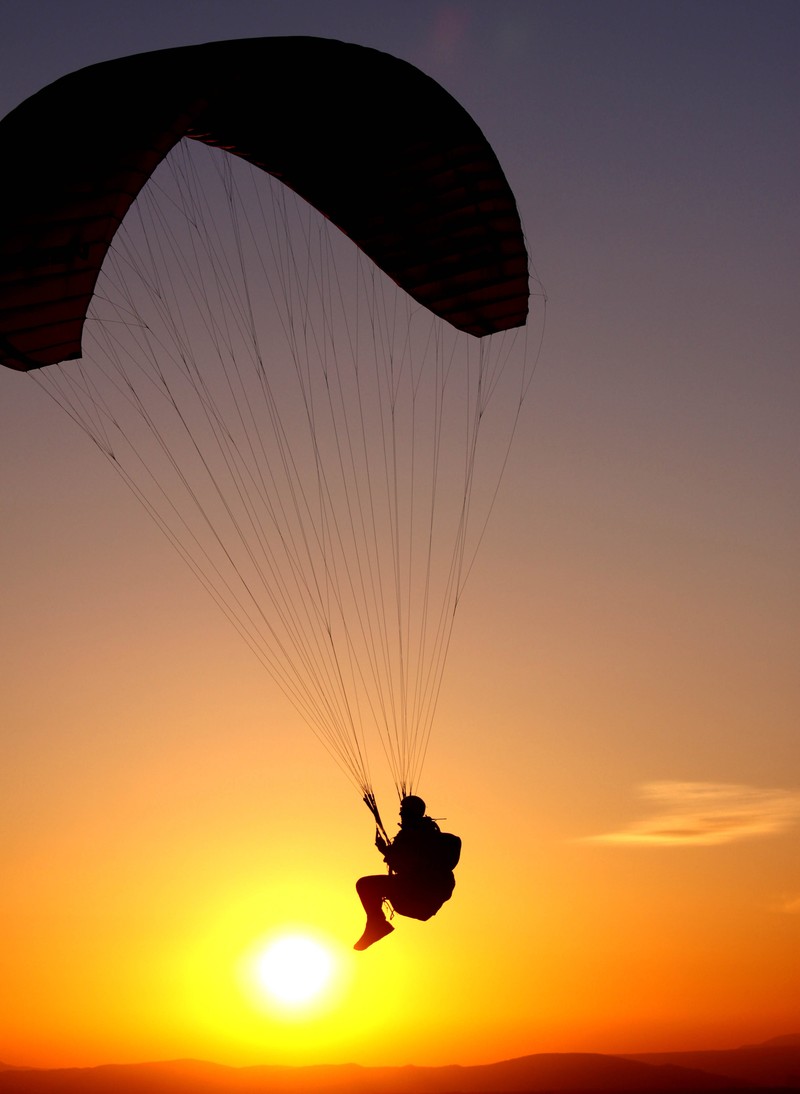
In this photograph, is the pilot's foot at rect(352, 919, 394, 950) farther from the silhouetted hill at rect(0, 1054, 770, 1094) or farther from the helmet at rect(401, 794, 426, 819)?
the silhouetted hill at rect(0, 1054, 770, 1094)

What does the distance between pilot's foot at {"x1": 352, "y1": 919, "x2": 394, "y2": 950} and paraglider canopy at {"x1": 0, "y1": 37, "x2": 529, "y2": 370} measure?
713cm

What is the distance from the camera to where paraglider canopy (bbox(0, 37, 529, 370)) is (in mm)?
14938

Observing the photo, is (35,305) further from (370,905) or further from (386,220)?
(370,905)

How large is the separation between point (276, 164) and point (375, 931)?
375 inches

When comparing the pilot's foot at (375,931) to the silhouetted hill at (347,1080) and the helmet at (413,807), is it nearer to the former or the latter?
the helmet at (413,807)

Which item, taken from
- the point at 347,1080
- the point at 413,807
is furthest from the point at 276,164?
the point at 347,1080

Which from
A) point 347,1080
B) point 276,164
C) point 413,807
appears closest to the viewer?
point 413,807

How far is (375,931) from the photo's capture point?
51.3 feet

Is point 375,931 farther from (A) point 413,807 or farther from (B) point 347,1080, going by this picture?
(B) point 347,1080

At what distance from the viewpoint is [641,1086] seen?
127688 mm

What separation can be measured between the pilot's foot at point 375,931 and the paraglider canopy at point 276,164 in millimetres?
7129

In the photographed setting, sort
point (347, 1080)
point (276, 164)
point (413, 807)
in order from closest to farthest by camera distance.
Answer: point (413, 807)
point (276, 164)
point (347, 1080)

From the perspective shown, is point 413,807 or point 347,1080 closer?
point 413,807

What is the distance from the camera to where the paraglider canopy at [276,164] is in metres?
14.9
